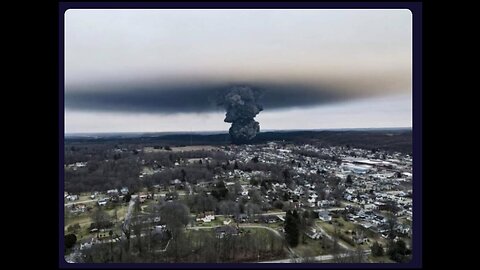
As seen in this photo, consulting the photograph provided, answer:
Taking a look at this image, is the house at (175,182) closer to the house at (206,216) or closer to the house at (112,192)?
the house at (206,216)

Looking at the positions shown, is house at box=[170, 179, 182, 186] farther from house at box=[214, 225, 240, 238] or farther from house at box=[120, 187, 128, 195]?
house at box=[214, 225, 240, 238]

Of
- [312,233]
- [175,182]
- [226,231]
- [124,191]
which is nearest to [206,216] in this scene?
[226,231]

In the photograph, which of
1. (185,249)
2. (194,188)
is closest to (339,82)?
(194,188)

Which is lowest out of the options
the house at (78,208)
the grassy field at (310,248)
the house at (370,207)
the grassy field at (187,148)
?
the grassy field at (310,248)

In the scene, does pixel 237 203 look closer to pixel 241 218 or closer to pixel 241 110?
pixel 241 218

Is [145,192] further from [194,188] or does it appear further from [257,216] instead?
[257,216]

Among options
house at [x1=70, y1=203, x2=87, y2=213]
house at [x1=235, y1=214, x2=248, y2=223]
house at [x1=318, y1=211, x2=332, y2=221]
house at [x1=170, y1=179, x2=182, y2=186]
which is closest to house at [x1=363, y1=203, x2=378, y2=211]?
house at [x1=318, y1=211, x2=332, y2=221]

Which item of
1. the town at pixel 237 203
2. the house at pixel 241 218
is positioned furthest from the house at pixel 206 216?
the house at pixel 241 218
